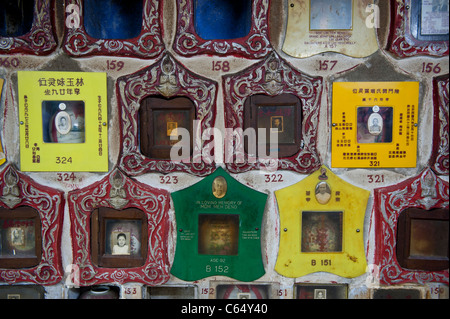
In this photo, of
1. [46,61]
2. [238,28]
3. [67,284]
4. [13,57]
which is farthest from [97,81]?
[67,284]

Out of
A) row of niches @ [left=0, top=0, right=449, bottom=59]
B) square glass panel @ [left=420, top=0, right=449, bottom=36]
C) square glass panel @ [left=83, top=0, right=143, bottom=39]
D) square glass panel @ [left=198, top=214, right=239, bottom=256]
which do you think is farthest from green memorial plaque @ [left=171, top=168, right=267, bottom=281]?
square glass panel @ [left=420, top=0, right=449, bottom=36]

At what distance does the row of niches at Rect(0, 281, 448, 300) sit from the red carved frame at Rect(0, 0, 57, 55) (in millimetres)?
1939

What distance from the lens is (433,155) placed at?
2.40 meters

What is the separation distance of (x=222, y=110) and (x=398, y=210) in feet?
5.35

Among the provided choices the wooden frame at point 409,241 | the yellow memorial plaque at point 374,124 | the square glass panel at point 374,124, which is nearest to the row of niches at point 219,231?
the wooden frame at point 409,241

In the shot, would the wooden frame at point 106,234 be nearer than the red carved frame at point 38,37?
No

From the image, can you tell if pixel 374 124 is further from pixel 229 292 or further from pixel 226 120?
pixel 229 292

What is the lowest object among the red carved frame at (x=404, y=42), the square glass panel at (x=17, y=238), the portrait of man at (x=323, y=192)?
the square glass panel at (x=17, y=238)

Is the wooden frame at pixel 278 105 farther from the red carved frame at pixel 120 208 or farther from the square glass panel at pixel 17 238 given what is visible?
the square glass panel at pixel 17 238

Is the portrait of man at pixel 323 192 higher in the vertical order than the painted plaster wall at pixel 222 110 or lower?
lower

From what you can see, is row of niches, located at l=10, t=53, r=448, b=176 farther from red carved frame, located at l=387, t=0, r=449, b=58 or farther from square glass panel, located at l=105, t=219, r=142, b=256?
square glass panel, located at l=105, t=219, r=142, b=256

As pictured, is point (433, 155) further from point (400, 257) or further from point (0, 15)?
point (0, 15)

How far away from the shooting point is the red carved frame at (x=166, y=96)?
2.38m

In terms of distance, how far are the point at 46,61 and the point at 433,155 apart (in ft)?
10.4
